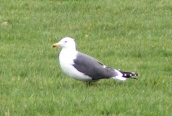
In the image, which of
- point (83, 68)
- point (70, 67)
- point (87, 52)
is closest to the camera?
point (70, 67)

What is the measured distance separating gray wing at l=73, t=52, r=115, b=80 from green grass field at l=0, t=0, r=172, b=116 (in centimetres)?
21

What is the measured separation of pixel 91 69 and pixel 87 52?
2899mm

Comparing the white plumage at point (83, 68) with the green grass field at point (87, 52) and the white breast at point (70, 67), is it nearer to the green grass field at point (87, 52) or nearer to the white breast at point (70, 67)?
the white breast at point (70, 67)

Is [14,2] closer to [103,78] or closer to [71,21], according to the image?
[71,21]

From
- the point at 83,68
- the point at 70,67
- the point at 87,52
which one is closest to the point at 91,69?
the point at 83,68

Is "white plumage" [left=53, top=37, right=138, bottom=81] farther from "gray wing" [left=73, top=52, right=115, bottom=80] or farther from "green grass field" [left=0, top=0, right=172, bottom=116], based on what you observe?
"green grass field" [left=0, top=0, right=172, bottom=116]

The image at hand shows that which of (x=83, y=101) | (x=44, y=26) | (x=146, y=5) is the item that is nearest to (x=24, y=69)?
(x=83, y=101)

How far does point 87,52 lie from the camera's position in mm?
11930

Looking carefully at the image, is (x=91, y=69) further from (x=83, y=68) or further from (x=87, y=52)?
(x=87, y=52)

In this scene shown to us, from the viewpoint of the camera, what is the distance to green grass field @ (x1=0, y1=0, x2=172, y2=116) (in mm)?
7738

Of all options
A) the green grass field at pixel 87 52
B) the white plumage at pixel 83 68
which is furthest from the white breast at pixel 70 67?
the green grass field at pixel 87 52

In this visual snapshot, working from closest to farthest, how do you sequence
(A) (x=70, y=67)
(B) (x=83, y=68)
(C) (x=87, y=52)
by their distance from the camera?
(A) (x=70, y=67) < (B) (x=83, y=68) < (C) (x=87, y=52)

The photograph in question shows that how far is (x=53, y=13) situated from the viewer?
1507 centimetres

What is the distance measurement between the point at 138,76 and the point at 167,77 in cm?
51
